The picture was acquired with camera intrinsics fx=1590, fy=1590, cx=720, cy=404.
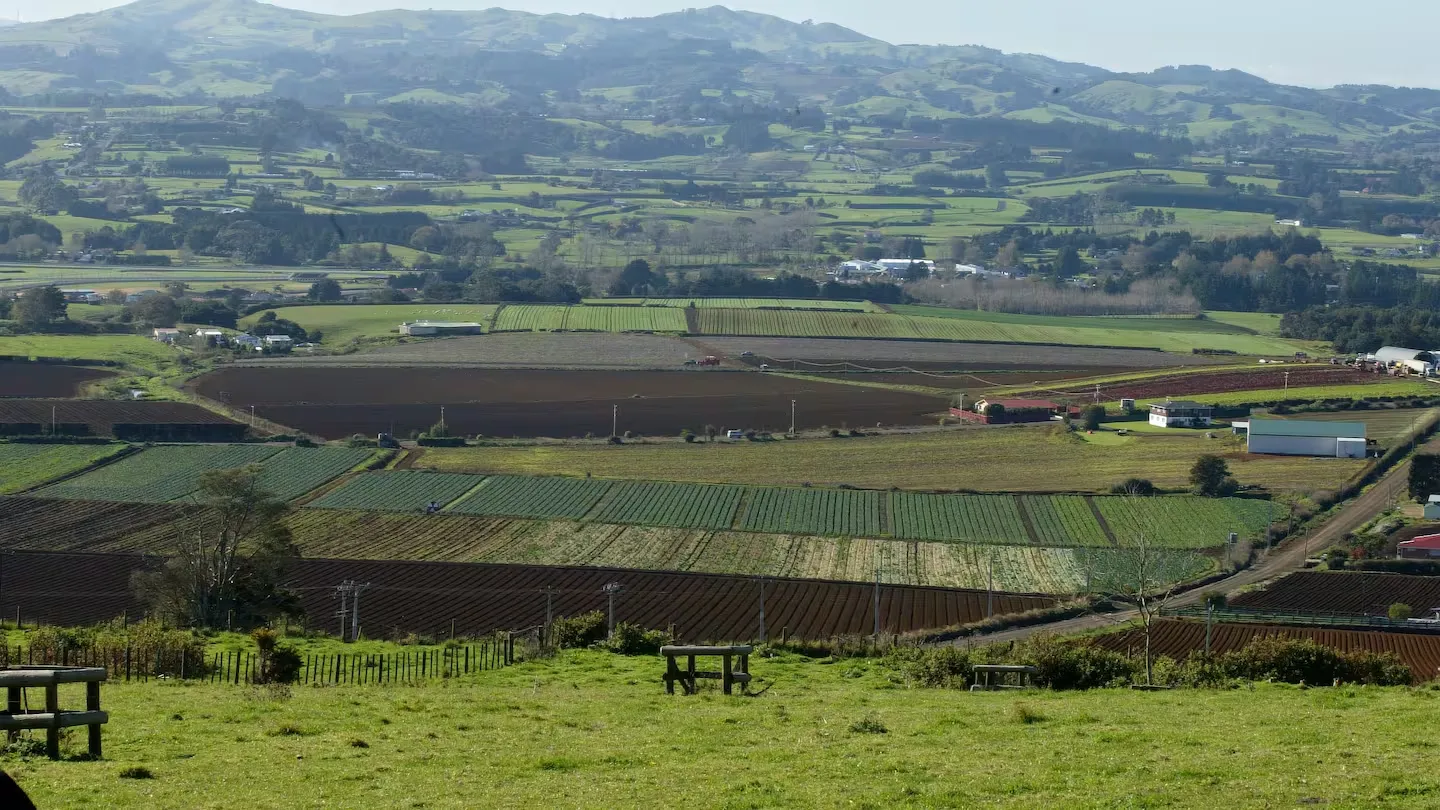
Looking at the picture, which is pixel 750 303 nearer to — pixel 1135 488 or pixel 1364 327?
pixel 1364 327

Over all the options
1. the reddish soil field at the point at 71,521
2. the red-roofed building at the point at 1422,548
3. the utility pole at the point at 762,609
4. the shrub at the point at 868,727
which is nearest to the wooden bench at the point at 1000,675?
the shrub at the point at 868,727

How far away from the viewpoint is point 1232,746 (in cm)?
1377

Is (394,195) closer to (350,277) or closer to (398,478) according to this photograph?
(350,277)

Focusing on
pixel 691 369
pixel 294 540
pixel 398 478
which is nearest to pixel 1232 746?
pixel 294 540

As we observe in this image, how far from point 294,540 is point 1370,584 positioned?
105 ft

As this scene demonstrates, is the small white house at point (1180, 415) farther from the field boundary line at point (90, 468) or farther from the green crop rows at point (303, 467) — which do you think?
the field boundary line at point (90, 468)

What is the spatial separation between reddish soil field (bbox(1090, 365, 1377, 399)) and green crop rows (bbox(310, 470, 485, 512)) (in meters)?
39.5

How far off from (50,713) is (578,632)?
13.1 metres

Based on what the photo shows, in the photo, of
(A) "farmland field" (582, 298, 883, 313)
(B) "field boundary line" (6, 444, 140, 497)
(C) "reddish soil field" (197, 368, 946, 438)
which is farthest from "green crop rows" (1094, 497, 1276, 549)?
(A) "farmland field" (582, 298, 883, 313)

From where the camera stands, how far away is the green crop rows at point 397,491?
55.2m

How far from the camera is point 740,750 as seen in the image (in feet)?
44.7

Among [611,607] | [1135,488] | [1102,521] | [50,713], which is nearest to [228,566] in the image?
[611,607]

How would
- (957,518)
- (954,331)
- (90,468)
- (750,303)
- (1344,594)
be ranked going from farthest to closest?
(750,303) → (954,331) → (90,468) → (957,518) → (1344,594)

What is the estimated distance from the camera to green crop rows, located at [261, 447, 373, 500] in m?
57.8
